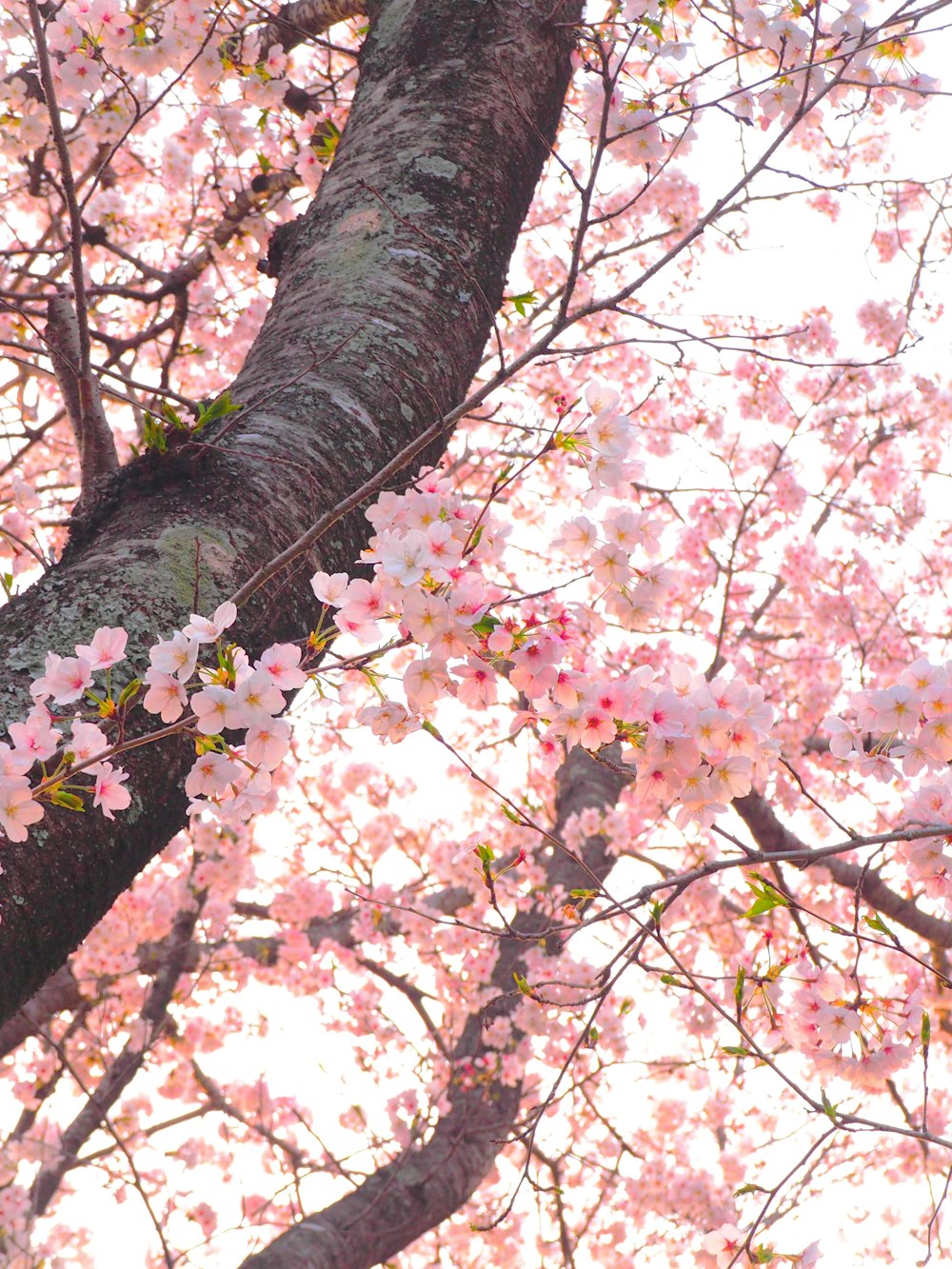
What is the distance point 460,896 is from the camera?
6945 mm

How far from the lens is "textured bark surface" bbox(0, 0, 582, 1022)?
3.73ft

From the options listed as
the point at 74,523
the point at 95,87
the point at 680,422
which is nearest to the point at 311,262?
the point at 74,523

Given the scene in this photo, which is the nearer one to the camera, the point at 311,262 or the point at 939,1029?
the point at 311,262

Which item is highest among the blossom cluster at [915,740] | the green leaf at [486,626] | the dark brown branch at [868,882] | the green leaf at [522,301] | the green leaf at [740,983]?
the dark brown branch at [868,882]

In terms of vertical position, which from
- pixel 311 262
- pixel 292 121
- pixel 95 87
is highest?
pixel 292 121

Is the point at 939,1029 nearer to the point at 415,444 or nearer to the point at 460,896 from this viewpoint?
the point at 460,896

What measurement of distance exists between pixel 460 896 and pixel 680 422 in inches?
157

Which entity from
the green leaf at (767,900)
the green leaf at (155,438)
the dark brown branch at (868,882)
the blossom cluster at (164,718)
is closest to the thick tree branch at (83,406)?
the green leaf at (155,438)

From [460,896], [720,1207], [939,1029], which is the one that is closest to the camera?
[939,1029]

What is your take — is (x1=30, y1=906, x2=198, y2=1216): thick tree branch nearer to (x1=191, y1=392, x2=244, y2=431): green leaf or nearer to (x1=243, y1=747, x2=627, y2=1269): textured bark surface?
(x1=243, y1=747, x2=627, y2=1269): textured bark surface

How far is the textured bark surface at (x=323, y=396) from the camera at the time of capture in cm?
114

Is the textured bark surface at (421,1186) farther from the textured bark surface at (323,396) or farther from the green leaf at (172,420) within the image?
the green leaf at (172,420)

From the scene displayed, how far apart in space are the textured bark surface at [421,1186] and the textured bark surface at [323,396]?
1.84 meters

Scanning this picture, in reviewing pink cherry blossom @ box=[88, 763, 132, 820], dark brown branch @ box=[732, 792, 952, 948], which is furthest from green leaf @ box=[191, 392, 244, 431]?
dark brown branch @ box=[732, 792, 952, 948]
